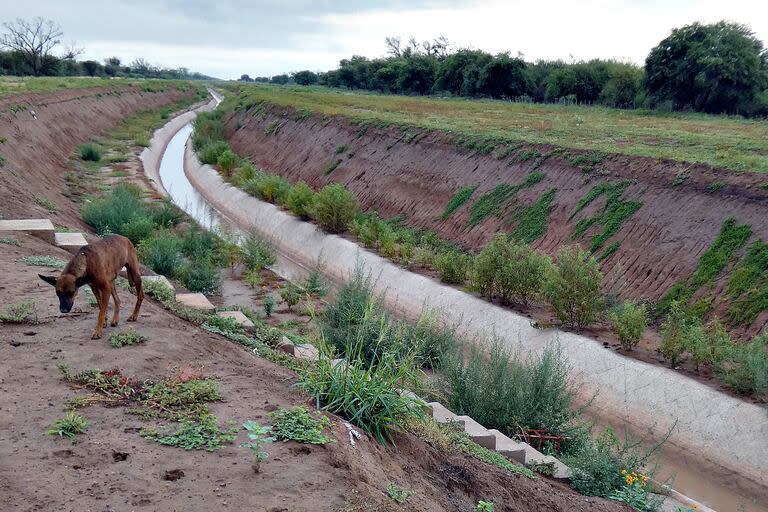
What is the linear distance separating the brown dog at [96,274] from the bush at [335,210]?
17383 millimetres

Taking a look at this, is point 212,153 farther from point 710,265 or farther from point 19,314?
point 19,314

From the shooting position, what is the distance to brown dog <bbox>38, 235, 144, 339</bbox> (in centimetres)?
827

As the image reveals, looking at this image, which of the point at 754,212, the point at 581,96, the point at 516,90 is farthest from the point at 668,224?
the point at 516,90

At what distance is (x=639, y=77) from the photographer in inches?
2344

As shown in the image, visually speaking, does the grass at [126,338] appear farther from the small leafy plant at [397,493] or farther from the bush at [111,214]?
the bush at [111,214]

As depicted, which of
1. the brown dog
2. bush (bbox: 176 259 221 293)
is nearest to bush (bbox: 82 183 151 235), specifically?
bush (bbox: 176 259 221 293)

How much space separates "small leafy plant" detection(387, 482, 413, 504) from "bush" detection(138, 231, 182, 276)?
12.5 m

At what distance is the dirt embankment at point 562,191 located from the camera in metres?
18.5

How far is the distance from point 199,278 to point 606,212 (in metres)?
11.3

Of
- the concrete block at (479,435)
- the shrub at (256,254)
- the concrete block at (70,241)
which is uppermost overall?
the concrete block at (70,241)

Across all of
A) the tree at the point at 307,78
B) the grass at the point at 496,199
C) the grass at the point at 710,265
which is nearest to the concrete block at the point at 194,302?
the grass at the point at 710,265

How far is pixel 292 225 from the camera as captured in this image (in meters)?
28.6

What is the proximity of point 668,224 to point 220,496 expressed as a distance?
16625 millimetres

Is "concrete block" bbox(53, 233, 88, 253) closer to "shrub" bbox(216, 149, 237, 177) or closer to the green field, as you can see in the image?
the green field
